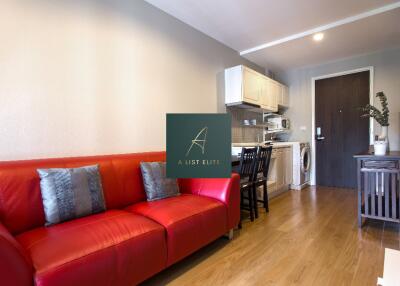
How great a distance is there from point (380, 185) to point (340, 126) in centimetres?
247

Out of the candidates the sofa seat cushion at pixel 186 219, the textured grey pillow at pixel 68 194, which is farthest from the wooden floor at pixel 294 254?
the textured grey pillow at pixel 68 194

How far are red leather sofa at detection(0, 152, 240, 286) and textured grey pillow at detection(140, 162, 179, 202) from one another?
8 centimetres

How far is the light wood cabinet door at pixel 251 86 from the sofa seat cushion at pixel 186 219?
2137 mm

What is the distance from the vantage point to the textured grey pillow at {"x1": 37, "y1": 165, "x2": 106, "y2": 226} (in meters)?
1.48

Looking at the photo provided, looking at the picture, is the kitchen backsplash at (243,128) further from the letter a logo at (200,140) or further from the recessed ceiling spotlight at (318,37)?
the letter a logo at (200,140)

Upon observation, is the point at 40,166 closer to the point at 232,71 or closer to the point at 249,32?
the point at 232,71

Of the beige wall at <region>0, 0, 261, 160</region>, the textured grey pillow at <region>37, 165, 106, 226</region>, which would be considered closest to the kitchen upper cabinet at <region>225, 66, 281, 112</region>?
the beige wall at <region>0, 0, 261, 160</region>

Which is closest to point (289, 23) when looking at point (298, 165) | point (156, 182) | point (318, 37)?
point (318, 37)

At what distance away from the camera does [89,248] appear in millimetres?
1187

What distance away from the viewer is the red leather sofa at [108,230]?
1.06 m

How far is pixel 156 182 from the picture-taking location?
207 cm

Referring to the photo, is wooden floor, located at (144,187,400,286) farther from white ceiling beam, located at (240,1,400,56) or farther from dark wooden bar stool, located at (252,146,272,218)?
white ceiling beam, located at (240,1,400,56)

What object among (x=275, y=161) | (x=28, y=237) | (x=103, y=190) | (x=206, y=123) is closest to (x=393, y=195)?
(x=275, y=161)

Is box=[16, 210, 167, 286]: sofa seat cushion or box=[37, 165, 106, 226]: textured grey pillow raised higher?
box=[37, 165, 106, 226]: textured grey pillow
